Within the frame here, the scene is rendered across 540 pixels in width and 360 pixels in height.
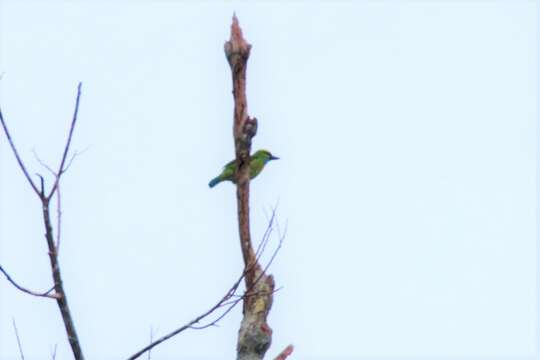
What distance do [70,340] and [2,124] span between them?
0.93 meters

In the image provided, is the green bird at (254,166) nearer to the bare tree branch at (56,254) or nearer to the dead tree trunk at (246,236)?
the dead tree trunk at (246,236)

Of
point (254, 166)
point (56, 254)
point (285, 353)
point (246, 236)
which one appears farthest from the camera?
point (254, 166)

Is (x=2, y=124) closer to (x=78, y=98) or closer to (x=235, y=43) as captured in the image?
(x=78, y=98)

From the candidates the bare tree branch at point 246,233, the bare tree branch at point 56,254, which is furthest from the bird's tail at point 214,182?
the bare tree branch at point 56,254

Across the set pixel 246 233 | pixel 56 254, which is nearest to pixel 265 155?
pixel 246 233

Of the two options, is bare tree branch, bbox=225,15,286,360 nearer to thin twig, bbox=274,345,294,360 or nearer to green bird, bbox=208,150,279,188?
thin twig, bbox=274,345,294,360

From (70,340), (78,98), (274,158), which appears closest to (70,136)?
(78,98)

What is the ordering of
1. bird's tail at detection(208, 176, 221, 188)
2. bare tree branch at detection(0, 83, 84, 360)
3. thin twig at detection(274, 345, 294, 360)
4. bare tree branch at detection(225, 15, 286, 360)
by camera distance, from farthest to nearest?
bird's tail at detection(208, 176, 221, 188) < bare tree branch at detection(225, 15, 286, 360) < thin twig at detection(274, 345, 294, 360) < bare tree branch at detection(0, 83, 84, 360)

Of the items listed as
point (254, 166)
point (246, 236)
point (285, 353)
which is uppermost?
point (254, 166)

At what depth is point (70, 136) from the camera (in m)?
3.64

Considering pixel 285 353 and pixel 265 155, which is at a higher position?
pixel 265 155

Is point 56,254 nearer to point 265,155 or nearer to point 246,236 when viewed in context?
point 246,236

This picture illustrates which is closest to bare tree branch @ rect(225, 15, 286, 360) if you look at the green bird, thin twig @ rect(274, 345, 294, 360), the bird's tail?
thin twig @ rect(274, 345, 294, 360)

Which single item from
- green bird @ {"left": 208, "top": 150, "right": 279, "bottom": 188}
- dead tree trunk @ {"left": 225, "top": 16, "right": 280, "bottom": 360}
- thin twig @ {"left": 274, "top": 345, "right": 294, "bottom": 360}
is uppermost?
green bird @ {"left": 208, "top": 150, "right": 279, "bottom": 188}
